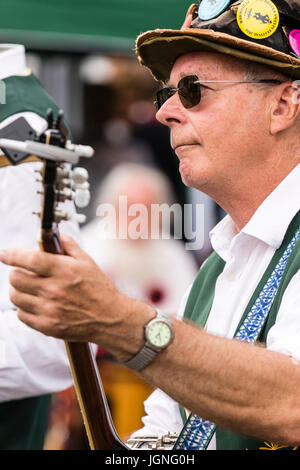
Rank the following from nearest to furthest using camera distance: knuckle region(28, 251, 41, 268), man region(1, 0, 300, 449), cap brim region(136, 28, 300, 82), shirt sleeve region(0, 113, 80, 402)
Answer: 1. knuckle region(28, 251, 41, 268)
2. man region(1, 0, 300, 449)
3. cap brim region(136, 28, 300, 82)
4. shirt sleeve region(0, 113, 80, 402)

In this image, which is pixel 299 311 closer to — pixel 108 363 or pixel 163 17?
pixel 163 17

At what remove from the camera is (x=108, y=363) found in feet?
16.7

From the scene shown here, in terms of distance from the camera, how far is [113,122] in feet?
19.0

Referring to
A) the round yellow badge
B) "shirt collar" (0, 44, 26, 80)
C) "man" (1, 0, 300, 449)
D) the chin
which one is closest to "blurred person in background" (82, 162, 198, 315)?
"shirt collar" (0, 44, 26, 80)

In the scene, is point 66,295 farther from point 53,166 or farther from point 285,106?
point 285,106

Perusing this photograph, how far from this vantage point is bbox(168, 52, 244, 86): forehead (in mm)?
2502

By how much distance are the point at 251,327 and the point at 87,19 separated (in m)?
2.46

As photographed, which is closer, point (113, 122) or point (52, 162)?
point (52, 162)

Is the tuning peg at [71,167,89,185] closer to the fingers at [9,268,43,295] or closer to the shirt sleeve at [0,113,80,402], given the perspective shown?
the fingers at [9,268,43,295]

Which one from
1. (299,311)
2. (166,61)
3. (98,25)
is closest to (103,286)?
(299,311)

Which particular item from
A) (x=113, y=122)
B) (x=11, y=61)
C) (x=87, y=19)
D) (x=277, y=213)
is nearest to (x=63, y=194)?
(x=277, y=213)

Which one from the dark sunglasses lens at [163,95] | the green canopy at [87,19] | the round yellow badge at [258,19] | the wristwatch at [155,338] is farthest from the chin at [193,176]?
the green canopy at [87,19]

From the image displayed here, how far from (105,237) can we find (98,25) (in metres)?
1.18

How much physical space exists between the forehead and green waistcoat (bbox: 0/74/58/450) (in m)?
0.62
